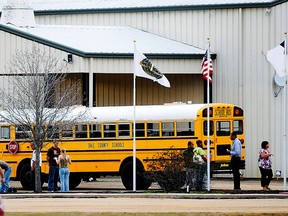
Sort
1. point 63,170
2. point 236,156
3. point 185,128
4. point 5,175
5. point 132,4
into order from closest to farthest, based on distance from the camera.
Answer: point 236,156, point 63,170, point 5,175, point 185,128, point 132,4

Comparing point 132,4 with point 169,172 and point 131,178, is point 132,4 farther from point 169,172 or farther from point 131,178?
point 169,172

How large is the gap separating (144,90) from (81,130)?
1014 cm

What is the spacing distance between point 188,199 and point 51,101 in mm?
10197

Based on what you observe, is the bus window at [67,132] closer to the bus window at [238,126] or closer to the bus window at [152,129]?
the bus window at [152,129]

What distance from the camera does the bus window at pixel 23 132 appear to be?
132 ft

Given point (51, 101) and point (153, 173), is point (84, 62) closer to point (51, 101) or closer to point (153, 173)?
point (51, 101)

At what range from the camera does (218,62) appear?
165 ft

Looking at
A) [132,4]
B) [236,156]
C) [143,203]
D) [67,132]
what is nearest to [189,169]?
[236,156]

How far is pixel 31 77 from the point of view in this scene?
41969mm

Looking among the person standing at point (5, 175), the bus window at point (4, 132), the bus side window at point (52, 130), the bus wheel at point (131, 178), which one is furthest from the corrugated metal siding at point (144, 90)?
the person standing at point (5, 175)

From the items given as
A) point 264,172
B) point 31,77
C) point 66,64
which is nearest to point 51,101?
point 31,77

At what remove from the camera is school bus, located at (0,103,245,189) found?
4056 cm

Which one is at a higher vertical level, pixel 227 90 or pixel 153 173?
pixel 227 90

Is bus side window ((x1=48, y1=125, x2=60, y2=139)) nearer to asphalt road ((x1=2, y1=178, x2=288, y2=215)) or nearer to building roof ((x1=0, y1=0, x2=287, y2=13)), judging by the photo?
asphalt road ((x1=2, y1=178, x2=288, y2=215))
